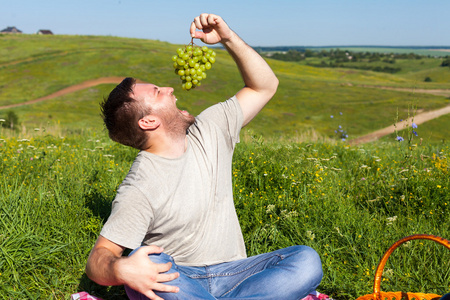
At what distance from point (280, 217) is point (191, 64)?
5.89 ft

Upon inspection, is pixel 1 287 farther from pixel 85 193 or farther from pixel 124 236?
pixel 124 236

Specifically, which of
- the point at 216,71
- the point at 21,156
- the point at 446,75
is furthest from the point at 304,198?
the point at 446,75

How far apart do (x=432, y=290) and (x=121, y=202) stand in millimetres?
2493

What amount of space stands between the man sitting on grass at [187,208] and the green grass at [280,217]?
0.94 metres

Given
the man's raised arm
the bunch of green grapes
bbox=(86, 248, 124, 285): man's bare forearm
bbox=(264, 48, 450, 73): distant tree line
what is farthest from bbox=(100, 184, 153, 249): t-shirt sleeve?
bbox=(264, 48, 450, 73): distant tree line

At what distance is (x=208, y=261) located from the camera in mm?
2730

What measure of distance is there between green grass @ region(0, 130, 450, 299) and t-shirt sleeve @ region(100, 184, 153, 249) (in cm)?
125

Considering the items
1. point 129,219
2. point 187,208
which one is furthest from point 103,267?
point 187,208

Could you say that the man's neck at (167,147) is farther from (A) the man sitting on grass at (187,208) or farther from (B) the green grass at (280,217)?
(B) the green grass at (280,217)

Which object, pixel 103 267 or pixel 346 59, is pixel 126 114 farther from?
pixel 346 59

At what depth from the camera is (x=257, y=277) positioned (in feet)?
8.50

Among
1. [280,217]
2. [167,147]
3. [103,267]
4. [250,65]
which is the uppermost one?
[250,65]

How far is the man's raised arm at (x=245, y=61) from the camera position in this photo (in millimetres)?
2896

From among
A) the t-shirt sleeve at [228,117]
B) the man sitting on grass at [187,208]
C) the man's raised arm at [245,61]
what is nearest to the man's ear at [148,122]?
the man sitting on grass at [187,208]
